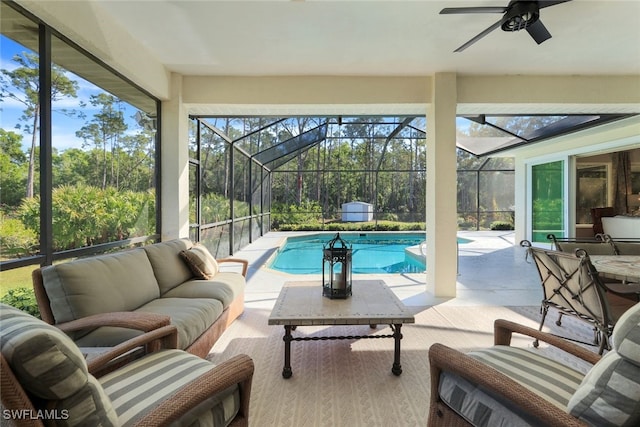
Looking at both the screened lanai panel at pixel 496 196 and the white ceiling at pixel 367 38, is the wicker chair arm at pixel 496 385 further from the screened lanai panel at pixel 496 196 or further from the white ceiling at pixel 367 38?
the screened lanai panel at pixel 496 196

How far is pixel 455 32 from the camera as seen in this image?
9.66ft

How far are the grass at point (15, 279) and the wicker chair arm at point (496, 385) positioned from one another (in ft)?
8.30

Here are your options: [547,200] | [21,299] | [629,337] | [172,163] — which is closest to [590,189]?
[547,200]

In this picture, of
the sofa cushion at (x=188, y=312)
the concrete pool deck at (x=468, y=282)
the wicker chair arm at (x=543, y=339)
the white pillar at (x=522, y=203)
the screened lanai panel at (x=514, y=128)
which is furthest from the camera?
the white pillar at (x=522, y=203)

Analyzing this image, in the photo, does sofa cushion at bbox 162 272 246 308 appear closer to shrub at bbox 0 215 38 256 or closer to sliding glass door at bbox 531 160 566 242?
shrub at bbox 0 215 38 256

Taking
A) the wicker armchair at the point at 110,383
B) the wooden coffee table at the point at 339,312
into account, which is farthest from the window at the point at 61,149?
the wooden coffee table at the point at 339,312

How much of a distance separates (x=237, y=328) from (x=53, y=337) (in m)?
2.29

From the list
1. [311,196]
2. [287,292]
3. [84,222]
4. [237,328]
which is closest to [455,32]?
[287,292]

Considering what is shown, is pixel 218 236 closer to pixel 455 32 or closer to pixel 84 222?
pixel 84 222

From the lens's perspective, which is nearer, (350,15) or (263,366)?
(263,366)

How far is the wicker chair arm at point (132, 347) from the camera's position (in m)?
1.37

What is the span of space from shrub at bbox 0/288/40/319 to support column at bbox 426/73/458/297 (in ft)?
13.0

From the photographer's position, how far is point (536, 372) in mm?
1423

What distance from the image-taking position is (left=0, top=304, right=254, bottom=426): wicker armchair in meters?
0.82
